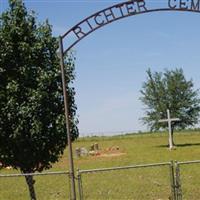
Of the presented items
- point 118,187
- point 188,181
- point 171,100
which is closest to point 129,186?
point 118,187

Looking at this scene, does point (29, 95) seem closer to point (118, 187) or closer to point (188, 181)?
point (118, 187)

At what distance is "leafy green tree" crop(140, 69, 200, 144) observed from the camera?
187ft

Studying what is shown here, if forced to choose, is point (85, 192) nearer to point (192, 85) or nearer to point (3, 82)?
point (3, 82)

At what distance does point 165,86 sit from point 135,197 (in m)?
41.0

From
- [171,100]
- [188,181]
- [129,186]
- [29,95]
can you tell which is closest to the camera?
[29,95]

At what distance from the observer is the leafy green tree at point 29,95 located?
47.4 ft

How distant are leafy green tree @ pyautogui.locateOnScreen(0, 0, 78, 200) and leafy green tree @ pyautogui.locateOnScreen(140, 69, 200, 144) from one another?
138ft

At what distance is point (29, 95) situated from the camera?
47.6 feet

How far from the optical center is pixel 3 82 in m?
14.9

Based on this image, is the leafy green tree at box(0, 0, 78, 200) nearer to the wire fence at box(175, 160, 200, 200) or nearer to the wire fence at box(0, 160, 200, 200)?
the wire fence at box(0, 160, 200, 200)

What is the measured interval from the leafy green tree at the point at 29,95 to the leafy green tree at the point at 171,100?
4218 centimetres

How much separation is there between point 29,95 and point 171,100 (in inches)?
1727

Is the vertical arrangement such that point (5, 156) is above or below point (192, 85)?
below

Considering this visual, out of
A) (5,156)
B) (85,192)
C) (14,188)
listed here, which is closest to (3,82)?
(5,156)
